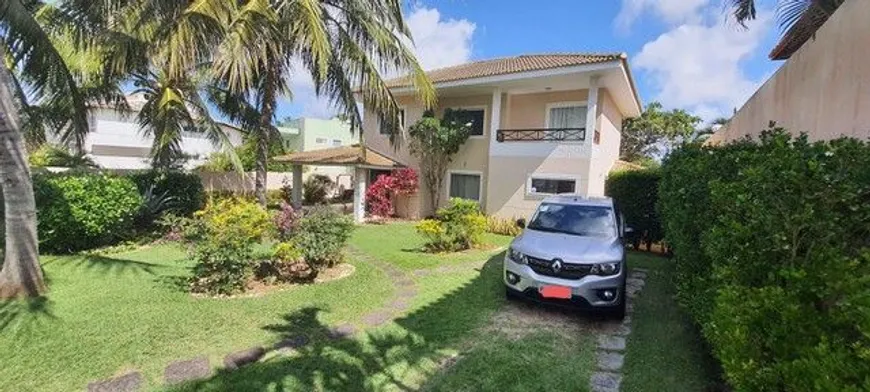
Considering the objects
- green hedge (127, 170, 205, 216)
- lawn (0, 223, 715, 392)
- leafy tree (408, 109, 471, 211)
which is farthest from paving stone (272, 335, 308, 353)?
leafy tree (408, 109, 471, 211)

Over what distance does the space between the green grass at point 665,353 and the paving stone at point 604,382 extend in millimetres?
82

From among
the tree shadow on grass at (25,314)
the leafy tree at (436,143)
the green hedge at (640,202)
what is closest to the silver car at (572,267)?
the tree shadow on grass at (25,314)

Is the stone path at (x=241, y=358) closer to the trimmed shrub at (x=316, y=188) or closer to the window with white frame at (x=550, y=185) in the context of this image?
the window with white frame at (x=550, y=185)

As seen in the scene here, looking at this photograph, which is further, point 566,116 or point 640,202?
point 566,116

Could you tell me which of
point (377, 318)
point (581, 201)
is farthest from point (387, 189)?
point (377, 318)

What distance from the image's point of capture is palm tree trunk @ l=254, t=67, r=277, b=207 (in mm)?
12188

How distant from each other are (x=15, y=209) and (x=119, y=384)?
177 inches

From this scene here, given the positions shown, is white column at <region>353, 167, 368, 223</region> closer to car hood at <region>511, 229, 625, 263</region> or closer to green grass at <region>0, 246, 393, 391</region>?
green grass at <region>0, 246, 393, 391</region>

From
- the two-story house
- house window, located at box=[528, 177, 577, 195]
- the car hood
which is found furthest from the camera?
house window, located at box=[528, 177, 577, 195]

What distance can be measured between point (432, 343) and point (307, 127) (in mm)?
45582

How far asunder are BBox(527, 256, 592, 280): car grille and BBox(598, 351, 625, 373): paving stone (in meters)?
1.12

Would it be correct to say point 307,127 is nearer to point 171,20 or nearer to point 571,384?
point 171,20

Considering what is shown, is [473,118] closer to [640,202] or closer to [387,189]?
[387,189]

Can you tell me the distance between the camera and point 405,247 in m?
12.2
